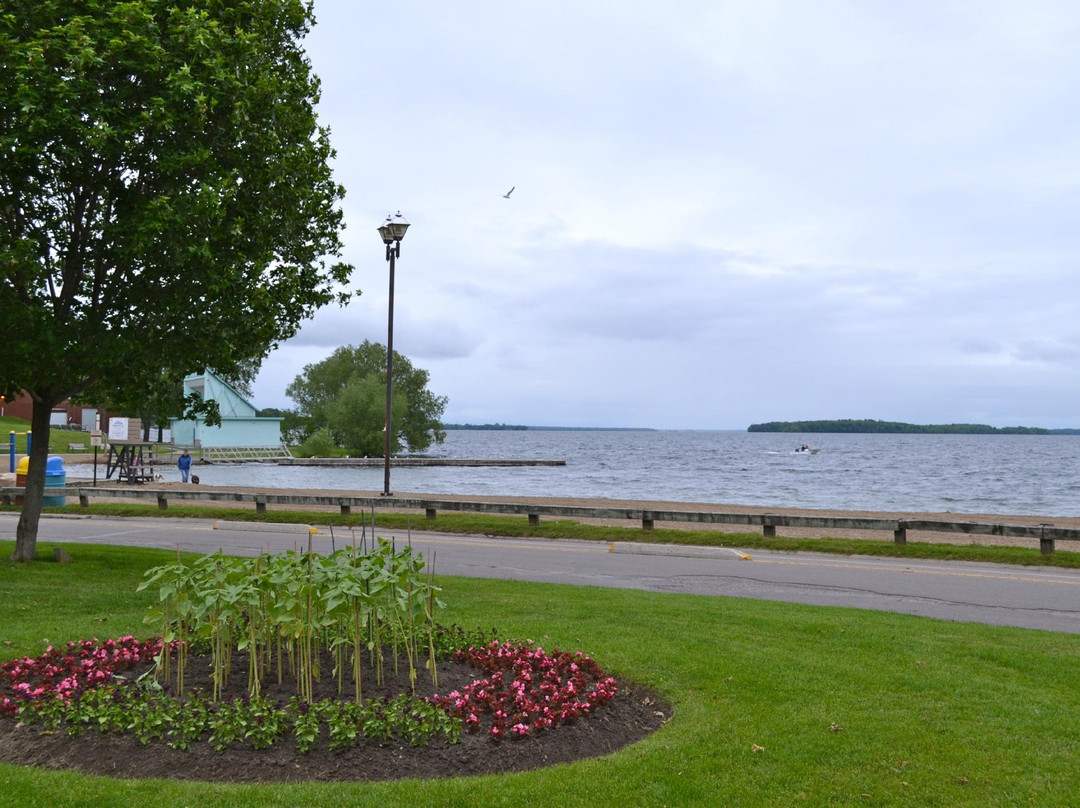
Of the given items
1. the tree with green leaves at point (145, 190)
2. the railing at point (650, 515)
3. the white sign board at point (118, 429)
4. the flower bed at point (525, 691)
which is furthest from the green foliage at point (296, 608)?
the white sign board at point (118, 429)

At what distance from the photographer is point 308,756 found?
5.38 metres

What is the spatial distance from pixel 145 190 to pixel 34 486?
4.55m

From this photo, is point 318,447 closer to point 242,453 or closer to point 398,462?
point 398,462

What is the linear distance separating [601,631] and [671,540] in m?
11.4

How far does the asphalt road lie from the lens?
39.5 feet

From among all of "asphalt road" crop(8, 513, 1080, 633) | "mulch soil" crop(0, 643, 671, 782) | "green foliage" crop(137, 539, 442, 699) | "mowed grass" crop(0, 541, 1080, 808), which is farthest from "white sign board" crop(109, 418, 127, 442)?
"mulch soil" crop(0, 643, 671, 782)

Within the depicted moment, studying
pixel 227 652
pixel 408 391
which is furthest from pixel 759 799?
pixel 408 391

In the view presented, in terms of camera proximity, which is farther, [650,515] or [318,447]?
[318,447]

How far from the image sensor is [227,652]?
257 inches

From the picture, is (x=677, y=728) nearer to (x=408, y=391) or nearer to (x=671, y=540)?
(x=671, y=540)

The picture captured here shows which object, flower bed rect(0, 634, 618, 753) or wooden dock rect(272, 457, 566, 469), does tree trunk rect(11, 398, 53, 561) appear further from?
wooden dock rect(272, 457, 566, 469)

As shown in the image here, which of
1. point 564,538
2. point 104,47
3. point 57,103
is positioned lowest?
point 564,538

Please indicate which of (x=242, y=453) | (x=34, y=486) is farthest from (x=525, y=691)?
(x=242, y=453)

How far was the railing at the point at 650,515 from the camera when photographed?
18.8 m
